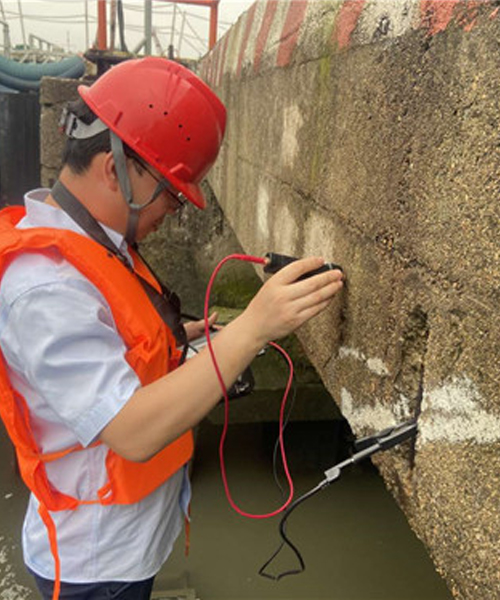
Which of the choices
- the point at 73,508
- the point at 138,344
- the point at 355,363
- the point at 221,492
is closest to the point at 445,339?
the point at 355,363

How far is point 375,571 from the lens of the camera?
4.14 meters

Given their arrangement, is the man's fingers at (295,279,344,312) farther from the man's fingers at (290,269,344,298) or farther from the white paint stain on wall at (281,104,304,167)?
the white paint stain on wall at (281,104,304,167)

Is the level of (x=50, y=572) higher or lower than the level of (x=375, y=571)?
higher

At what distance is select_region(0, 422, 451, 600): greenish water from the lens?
13.0 feet

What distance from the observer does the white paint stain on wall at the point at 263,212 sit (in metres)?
2.71

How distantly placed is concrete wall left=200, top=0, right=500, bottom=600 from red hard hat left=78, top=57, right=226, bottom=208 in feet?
1.27

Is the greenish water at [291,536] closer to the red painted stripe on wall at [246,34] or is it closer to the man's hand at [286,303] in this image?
the red painted stripe on wall at [246,34]

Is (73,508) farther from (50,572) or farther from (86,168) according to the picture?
(86,168)

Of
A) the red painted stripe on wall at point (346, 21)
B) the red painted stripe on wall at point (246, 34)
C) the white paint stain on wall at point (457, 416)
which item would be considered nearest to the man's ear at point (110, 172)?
the red painted stripe on wall at point (346, 21)

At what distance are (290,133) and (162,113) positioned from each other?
29.4 inches

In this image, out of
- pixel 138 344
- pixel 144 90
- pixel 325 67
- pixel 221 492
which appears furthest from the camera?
pixel 221 492

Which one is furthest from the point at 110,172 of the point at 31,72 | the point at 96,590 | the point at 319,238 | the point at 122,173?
the point at 31,72

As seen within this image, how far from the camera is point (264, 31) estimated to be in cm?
280

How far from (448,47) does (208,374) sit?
800 mm
